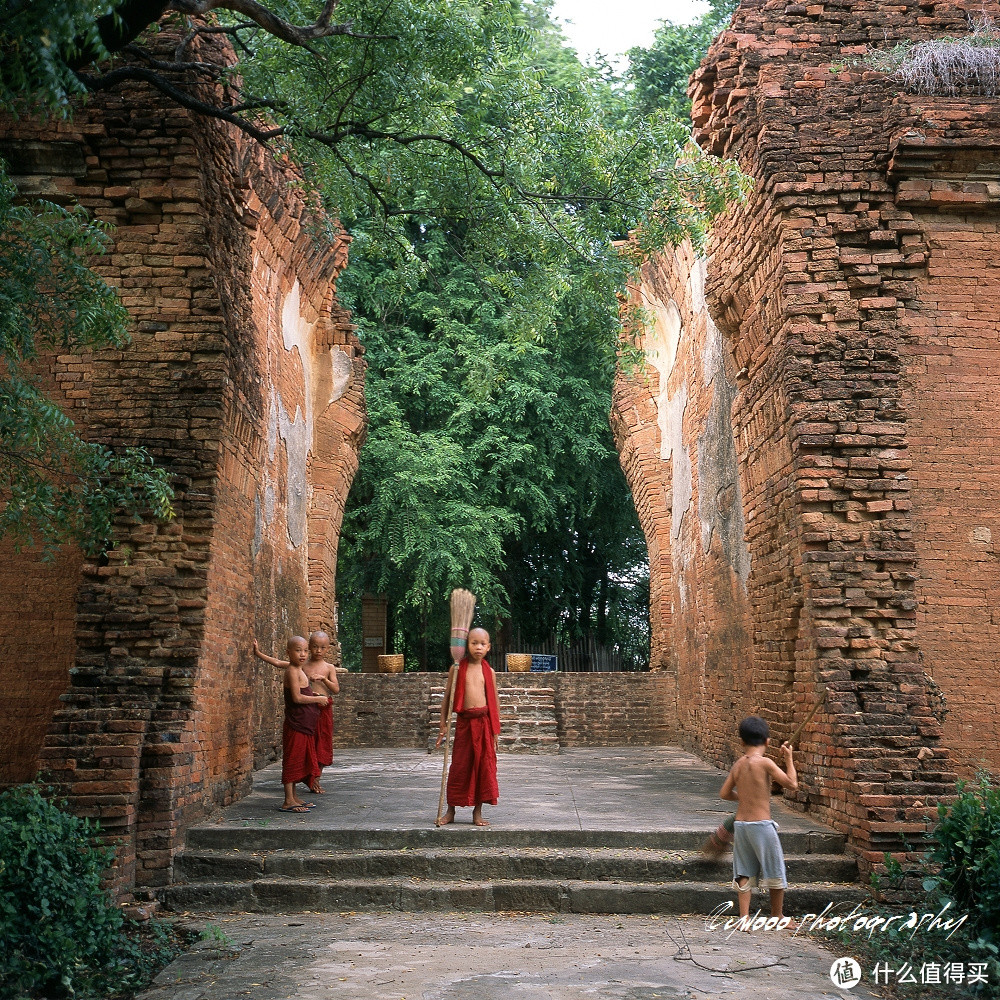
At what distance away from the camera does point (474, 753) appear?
7031 mm

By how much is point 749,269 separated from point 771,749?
418 cm

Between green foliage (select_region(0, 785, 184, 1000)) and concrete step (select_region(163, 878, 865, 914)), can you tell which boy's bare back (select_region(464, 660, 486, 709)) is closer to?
concrete step (select_region(163, 878, 865, 914))

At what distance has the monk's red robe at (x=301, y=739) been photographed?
7.63 m

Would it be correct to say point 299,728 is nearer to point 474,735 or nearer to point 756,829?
point 474,735

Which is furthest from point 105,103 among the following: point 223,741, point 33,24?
point 223,741

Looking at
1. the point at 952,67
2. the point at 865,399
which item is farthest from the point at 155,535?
the point at 952,67

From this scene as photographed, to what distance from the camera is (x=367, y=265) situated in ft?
64.8

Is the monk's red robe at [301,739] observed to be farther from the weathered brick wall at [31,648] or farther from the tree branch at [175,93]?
the tree branch at [175,93]

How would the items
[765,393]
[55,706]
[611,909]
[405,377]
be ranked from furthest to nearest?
[405,377] → [765,393] → [55,706] → [611,909]

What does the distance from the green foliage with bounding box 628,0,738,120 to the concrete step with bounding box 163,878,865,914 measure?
61.3 ft

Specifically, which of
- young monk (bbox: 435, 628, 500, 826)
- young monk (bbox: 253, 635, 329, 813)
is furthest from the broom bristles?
young monk (bbox: 253, 635, 329, 813)

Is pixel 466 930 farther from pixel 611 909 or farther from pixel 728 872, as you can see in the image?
pixel 728 872

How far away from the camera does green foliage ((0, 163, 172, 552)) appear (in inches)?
197

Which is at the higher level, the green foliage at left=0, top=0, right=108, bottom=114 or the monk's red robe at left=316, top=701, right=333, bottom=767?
the green foliage at left=0, top=0, right=108, bottom=114
